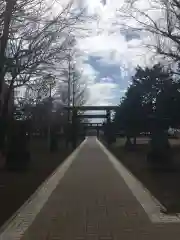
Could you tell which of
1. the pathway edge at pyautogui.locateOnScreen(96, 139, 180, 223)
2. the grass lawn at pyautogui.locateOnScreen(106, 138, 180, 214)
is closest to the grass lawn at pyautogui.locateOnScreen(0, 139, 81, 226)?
the pathway edge at pyautogui.locateOnScreen(96, 139, 180, 223)

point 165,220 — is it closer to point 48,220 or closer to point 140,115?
point 48,220

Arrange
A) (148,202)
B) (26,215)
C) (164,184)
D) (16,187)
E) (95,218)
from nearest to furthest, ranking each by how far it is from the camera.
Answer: (95,218), (26,215), (148,202), (16,187), (164,184)

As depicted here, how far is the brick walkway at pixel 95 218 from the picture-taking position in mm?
9547

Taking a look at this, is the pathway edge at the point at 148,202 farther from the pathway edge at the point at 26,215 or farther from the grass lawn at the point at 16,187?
the grass lawn at the point at 16,187

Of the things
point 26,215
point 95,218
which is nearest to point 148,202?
point 95,218

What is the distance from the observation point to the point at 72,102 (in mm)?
71000

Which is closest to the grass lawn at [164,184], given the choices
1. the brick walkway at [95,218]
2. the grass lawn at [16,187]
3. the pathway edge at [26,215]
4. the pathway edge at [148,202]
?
the pathway edge at [148,202]

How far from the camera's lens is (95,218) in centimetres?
1139

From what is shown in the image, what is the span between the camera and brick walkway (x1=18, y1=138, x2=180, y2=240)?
31.3 feet

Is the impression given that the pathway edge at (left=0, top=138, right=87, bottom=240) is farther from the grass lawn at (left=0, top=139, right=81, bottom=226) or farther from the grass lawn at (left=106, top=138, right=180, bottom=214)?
the grass lawn at (left=106, top=138, right=180, bottom=214)

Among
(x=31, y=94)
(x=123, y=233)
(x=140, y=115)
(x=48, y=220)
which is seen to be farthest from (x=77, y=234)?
(x=31, y=94)

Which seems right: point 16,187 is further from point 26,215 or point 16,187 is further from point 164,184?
point 26,215

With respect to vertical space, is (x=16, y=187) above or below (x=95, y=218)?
below

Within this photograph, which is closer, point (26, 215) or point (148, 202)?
point (26, 215)
